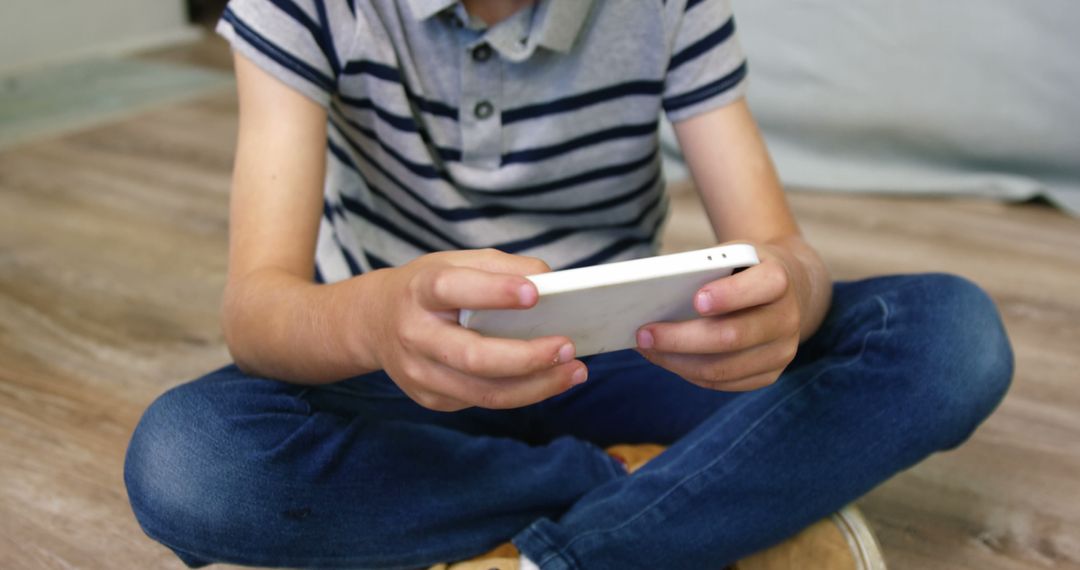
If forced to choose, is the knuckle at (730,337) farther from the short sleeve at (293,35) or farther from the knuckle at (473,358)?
the short sleeve at (293,35)

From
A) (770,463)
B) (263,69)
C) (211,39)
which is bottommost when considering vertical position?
(211,39)

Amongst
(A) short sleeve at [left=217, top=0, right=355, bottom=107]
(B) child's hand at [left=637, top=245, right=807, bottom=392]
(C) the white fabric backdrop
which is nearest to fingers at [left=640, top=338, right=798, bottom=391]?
(B) child's hand at [left=637, top=245, right=807, bottom=392]

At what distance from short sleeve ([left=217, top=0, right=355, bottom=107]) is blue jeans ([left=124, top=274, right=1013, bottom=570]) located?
21cm

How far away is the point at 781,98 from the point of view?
1.70 metres

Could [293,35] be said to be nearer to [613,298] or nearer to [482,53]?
[482,53]

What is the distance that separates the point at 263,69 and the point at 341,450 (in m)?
0.26

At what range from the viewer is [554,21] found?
73 centimetres

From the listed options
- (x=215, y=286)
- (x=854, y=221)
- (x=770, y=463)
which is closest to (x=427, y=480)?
(x=770, y=463)

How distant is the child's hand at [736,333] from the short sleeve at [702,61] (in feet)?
0.70

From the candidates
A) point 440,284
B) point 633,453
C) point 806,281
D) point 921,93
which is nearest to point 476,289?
point 440,284

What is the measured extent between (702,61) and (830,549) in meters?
0.37


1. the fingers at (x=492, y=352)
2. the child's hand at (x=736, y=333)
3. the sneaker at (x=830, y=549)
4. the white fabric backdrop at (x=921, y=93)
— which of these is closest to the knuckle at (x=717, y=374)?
the child's hand at (x=736, y=333)

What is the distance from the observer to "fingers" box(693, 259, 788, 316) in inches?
20.3

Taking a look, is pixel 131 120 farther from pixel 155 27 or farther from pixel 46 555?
pixel 46 555
